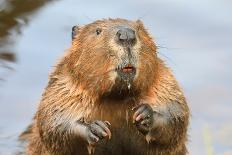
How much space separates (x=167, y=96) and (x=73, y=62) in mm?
759

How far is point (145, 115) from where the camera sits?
8.55 m

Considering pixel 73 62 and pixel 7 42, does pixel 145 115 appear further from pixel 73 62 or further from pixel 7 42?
pixel 7 42

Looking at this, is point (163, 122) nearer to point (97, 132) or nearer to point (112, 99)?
point (112, 99)

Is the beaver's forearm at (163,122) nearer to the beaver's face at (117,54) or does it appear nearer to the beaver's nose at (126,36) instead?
the beaver's face at (117,54)

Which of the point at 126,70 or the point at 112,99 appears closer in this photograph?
the point at 126,70

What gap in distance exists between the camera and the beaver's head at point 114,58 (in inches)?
328

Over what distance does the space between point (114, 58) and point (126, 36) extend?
0.18m

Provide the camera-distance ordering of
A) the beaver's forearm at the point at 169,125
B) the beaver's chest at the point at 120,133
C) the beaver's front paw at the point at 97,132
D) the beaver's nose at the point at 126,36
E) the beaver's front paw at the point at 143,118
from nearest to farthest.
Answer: the beaver's nose at the point at 126,36
the beaver's front paw at the point at 97,132
the beaver's front paw at the point at 143,118
the beaver's forearm at the point at 169,125
the beaver's chest at the point at 120,133

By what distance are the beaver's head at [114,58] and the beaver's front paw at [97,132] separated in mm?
257

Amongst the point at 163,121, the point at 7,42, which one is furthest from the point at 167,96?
the point at 7,42

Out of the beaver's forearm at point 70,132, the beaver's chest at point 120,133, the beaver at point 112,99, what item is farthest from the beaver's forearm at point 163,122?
the beaver's forearm at point 70,132

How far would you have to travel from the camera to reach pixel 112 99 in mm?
8773

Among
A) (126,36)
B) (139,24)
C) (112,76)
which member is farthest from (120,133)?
(126,36)

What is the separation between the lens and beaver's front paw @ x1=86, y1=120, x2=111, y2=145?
8.43m
